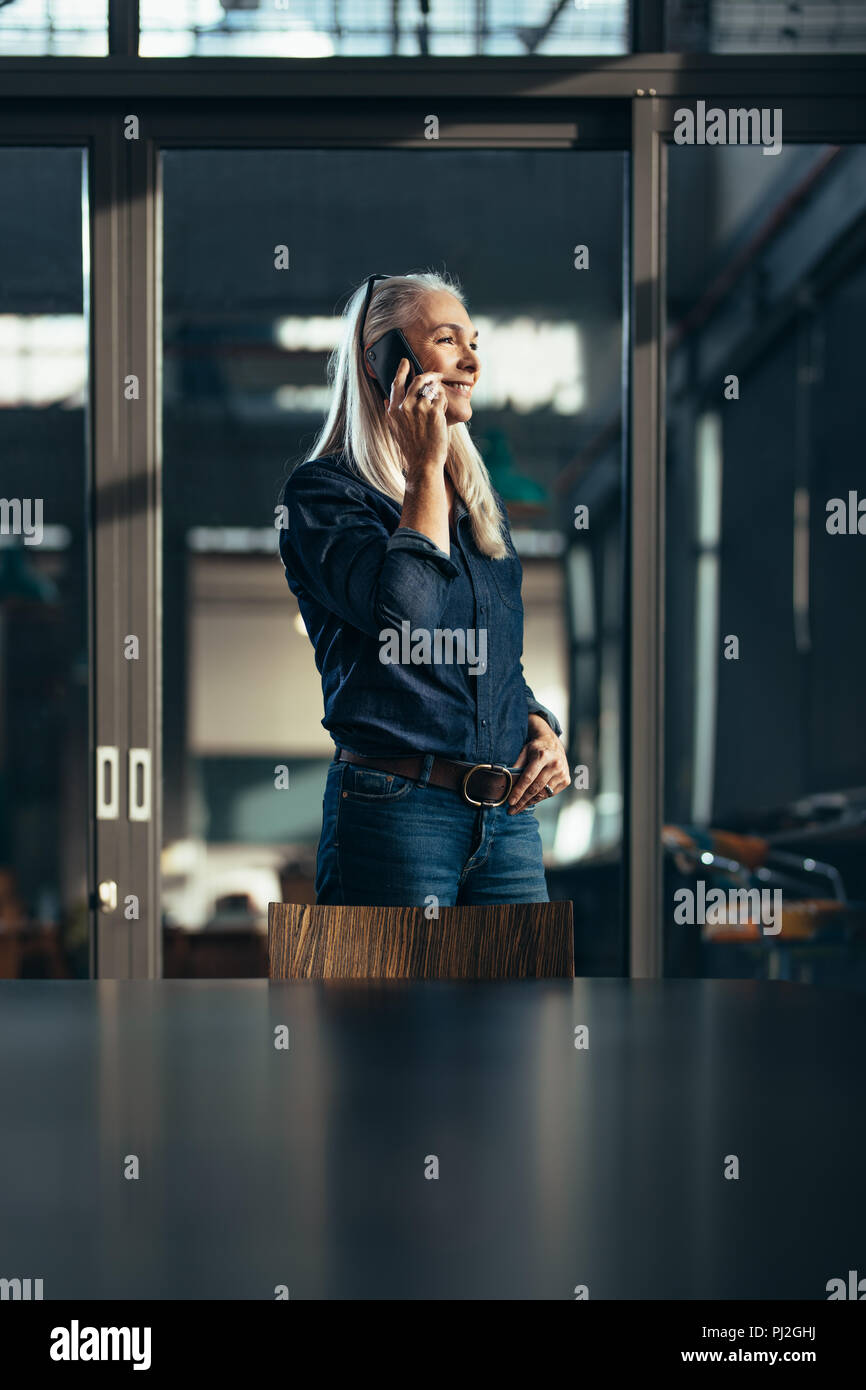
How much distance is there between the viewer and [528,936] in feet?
5.57

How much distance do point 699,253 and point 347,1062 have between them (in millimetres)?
2319

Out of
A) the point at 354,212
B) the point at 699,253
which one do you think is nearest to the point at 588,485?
the point at 699,253

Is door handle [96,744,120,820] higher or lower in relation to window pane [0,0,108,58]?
lower

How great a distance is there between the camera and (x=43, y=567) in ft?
8.84

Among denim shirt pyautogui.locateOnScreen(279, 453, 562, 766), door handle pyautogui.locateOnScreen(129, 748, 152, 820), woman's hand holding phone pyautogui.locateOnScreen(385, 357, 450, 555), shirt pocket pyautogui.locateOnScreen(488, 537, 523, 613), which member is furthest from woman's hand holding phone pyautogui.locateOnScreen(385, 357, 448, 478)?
door handle pyautogui.locateOnScreen(129, 748, 152, 820)

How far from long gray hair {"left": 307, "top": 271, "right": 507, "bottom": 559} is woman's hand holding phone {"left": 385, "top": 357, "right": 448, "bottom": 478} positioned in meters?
0.03

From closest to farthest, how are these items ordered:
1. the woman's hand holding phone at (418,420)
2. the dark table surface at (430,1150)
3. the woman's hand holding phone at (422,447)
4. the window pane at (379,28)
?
the dark table surface at (430,1150) < the woman's hand holding phone at (422,447) < the woman's hand holding phone at (418,420) < the window pane at (379,28)

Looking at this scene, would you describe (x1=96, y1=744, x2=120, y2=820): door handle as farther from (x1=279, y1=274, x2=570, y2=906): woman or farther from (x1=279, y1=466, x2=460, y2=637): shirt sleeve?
(x1=279, y1=466, x2=460, y2=637): shirt sleeve

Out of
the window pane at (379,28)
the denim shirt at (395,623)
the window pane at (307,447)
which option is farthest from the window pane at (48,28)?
the denim shirt at (395,623)

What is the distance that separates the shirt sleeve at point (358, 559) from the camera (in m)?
2.00

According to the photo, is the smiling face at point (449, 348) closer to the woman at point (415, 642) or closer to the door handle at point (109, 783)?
the woman at point (415, 642)

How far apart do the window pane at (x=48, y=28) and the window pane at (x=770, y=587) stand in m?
1.64

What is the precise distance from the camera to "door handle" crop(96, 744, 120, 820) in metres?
2.65
